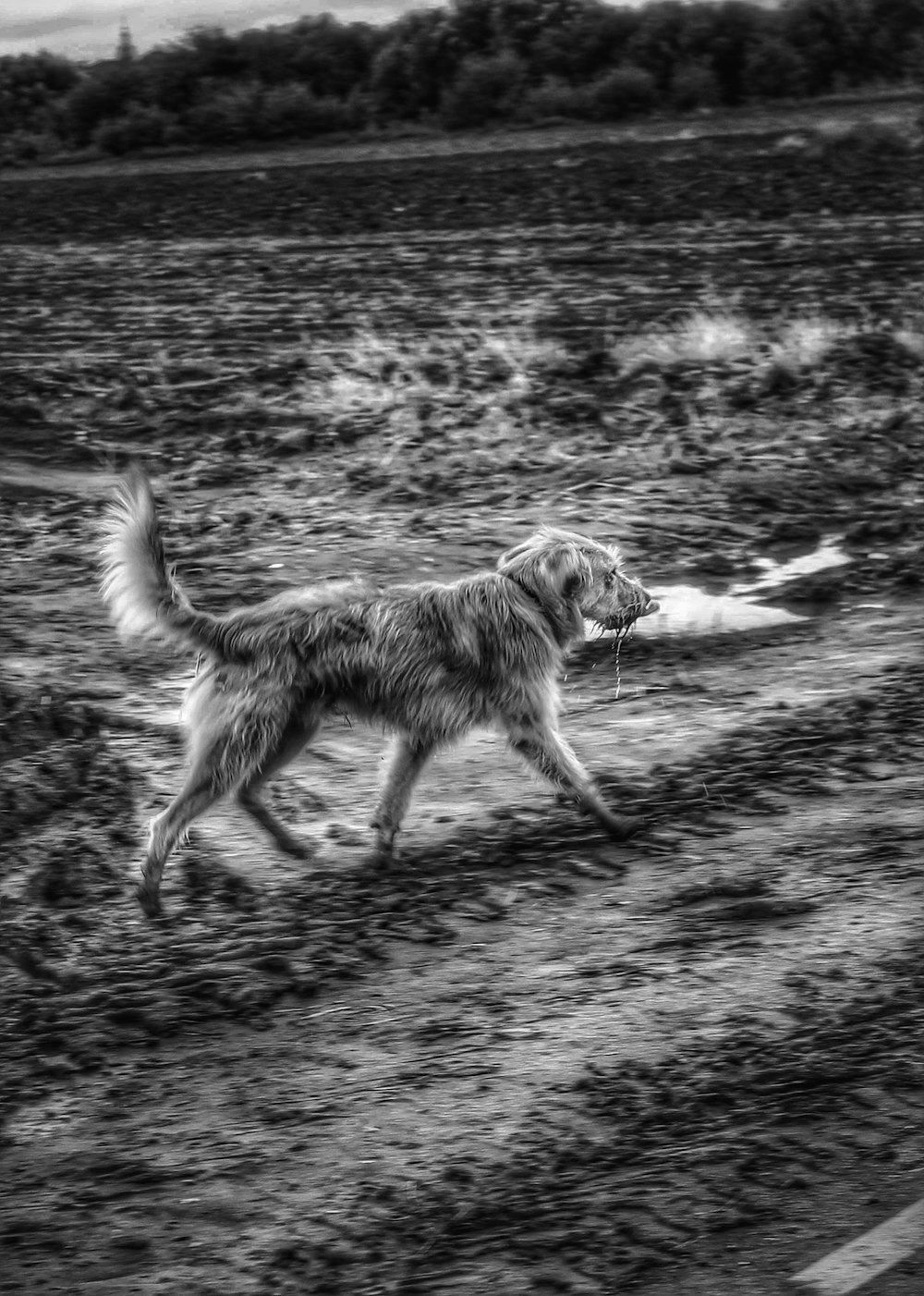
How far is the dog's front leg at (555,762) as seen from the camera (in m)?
6.40

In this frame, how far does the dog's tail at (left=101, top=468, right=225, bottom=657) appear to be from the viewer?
5.79 meters

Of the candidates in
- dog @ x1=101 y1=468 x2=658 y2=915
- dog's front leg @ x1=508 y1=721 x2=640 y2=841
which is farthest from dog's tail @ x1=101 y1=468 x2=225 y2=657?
dog's front leg @ x1=508 y1=721 x2=640 y2=841

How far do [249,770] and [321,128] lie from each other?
115 feet

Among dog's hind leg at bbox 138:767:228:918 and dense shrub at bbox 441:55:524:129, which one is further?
dense shrub at bbox 441:55:524:129

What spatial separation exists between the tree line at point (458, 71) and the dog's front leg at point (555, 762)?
33.4 m

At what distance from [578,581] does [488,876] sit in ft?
4.16

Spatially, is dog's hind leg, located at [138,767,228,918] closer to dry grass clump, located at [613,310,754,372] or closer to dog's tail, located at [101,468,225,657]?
dog's tail, located at [101,468,225,657]

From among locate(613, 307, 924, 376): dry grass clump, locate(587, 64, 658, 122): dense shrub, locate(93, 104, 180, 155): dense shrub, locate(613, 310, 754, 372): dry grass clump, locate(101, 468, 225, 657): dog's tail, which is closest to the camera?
locate(101, 468, 225, 657): dog's tail

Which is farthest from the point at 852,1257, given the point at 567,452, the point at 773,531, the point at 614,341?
the point at 614,341

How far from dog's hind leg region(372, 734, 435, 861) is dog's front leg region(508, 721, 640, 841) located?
37 centimetres

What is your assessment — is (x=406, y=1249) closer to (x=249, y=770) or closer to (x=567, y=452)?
(x=249, y=770)

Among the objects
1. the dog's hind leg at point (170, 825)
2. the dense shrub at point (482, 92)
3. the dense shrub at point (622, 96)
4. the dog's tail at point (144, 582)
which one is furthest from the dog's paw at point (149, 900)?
the dense shrub at point (482, 92)

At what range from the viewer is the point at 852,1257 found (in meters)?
4.02

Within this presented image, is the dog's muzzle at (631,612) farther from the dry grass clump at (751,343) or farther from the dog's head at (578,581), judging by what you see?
→ the dry grass clump at (751,343)
